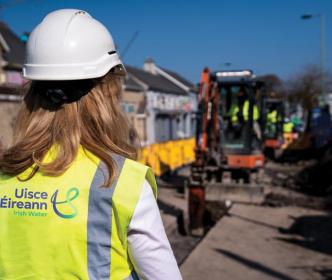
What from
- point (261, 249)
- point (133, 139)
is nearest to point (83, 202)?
point (133, 139)

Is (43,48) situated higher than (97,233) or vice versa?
(43,48)

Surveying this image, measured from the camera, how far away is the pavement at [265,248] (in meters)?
6.62

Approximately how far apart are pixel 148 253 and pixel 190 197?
7.91 m

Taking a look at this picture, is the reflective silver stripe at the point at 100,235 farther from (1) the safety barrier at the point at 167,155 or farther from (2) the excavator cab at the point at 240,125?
(1) the safety barrier at the point at 167,155

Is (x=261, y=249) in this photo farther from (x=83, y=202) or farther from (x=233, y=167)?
(x=83, y=202)

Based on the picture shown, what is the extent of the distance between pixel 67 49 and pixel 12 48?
21.6 meters

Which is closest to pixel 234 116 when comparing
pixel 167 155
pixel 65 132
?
pixel 167 155

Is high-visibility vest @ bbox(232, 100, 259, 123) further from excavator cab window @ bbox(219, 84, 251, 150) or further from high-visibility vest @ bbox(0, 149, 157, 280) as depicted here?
high-visibility vest @ bbox(0, 149, 157, 280)

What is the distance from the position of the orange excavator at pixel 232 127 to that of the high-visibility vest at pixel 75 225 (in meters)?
10.3

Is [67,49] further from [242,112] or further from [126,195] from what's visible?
[242,112]

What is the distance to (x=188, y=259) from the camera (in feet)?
23.3

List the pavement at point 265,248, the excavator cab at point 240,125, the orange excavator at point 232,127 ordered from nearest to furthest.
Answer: the pavement at point 265,248
the orange excavator at point 232,127
the excavator cab at point 240,125

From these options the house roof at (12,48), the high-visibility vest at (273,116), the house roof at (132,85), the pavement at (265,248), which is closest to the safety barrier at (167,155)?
the high-visibility vest at (273,116)

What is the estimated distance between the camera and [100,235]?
1.48 metres
